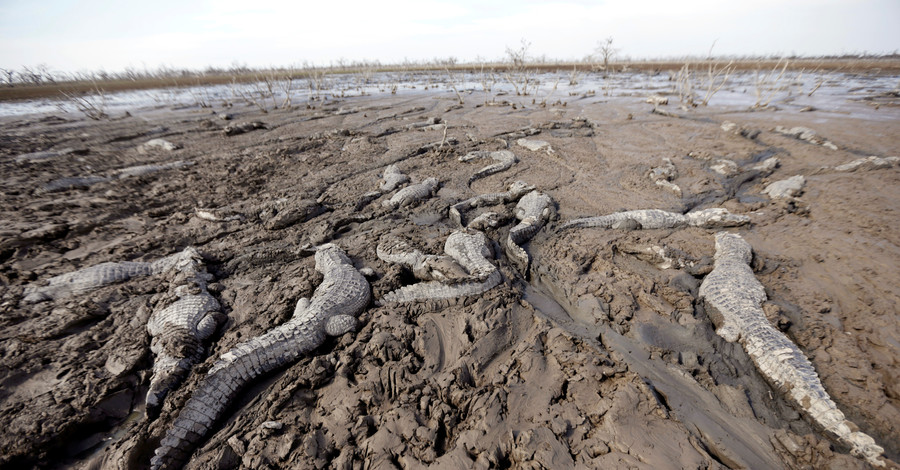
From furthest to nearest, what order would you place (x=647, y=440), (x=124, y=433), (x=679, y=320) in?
(x=679, y=320) < (x=124, y=433) < (x=647, y=440)

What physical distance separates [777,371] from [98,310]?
6.54 m

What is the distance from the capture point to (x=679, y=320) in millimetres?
3281

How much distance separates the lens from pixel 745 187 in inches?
243

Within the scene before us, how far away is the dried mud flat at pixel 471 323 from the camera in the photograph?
220 centimetres

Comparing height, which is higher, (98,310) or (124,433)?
(98,310)

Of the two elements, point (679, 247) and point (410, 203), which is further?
point (410, 203)

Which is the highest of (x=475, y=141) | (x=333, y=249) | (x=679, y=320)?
(x=475, y=141)

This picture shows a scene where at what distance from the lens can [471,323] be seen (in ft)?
10.1

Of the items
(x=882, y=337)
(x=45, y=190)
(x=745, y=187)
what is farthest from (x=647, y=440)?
(x=45, y=190)

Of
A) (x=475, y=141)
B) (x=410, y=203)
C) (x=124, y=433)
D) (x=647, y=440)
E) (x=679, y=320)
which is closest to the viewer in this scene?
(x=647, y=440)

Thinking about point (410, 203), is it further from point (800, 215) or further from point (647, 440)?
point (800, 215)

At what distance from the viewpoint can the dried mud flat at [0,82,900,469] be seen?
7.21 ft

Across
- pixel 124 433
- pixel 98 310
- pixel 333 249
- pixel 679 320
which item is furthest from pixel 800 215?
pixel 98 310

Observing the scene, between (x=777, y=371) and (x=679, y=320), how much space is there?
78 cm
